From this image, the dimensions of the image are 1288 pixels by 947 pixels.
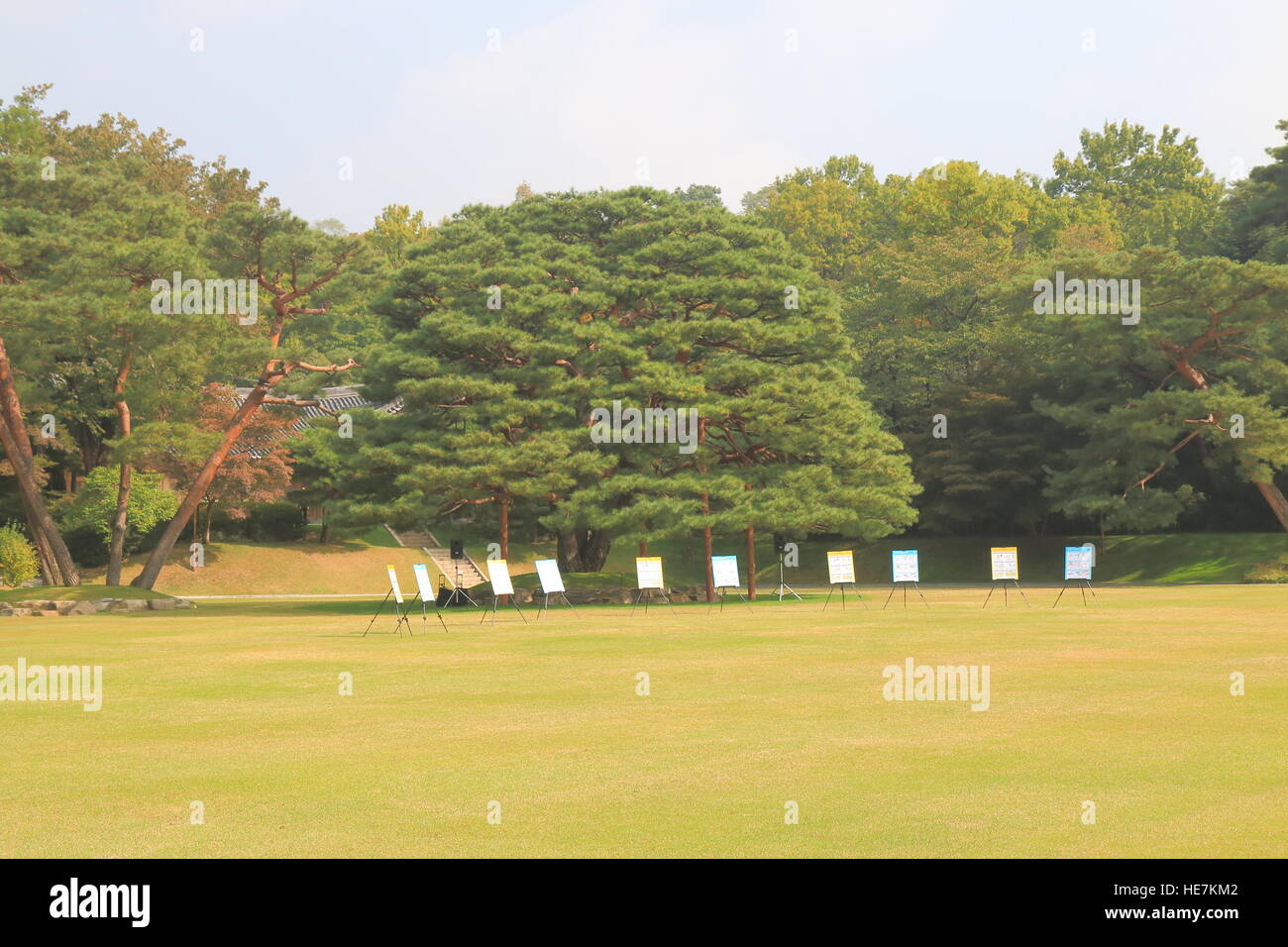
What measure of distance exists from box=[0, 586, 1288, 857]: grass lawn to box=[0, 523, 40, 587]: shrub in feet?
78.3

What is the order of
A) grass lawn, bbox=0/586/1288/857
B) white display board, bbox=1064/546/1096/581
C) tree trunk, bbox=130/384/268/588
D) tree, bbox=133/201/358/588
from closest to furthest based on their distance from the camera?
grass lawn, bbox=0/586/1288/857 < white display board, bbox=1064/546/1096/581 < tree, bbox=133/201/358/588 < tree trunk, bbox=130/384/268/588

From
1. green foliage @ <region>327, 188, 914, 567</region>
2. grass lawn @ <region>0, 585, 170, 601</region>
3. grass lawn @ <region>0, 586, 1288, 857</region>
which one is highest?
green foliage @ <region>327, 188, 914, 567</region>

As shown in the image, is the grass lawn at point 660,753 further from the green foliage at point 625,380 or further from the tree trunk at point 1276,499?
the tree trunk at point 1276,499

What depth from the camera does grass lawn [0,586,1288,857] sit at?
7.45 m

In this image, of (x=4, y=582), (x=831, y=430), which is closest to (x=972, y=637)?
(x=831, y=430)

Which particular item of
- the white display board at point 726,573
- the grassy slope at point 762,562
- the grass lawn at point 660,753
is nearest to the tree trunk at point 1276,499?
the grassy slope at point 762,562

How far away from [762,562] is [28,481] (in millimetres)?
32677

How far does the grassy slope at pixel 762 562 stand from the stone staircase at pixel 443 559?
52cm

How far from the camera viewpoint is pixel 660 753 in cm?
1029

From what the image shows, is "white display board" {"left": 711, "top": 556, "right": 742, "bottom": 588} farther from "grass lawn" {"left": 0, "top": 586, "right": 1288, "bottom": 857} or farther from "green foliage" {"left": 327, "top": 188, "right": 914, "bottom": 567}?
"grass lawn" {"left": 0, "top": 586, "right": 1288, "bottom": 857}

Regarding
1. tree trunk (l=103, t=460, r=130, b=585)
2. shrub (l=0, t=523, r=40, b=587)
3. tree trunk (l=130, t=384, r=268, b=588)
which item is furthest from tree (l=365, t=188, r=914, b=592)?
shrub (l=0, t=523, r=40, b=587)

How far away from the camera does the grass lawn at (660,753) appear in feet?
24.5

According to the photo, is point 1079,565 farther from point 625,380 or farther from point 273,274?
point 273,274
